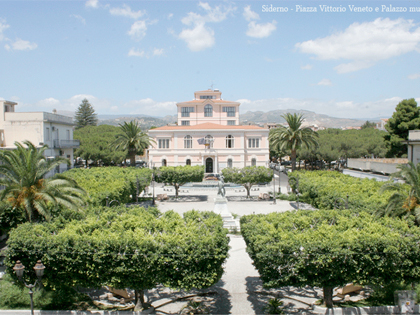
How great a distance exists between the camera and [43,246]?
37.3 ft

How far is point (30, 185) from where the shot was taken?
1491 centimetres

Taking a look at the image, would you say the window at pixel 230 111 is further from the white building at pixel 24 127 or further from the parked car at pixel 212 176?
the white building at pixel 24 127

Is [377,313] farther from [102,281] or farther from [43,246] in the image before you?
[43,246]

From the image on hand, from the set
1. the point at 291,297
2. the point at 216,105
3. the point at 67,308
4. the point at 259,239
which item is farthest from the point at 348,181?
the point at 216,105

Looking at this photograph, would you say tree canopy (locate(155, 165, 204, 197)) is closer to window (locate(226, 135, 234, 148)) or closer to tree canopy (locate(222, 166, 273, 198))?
tree canopy (locate(222, 166, 273, 198))

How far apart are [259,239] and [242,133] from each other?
1828 inches

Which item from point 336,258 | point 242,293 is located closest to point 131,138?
point 242,293

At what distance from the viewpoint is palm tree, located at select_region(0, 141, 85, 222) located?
1452 centimetres

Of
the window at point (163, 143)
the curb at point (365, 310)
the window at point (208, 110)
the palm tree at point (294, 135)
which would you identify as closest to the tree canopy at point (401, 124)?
the palm tree at point (294, 135)

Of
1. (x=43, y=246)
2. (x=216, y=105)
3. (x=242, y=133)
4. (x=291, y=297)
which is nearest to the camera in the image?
(x=43, y=246)

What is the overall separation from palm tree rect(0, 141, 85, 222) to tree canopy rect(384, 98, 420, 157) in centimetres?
4679

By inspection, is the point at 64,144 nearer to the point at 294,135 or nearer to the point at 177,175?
the point at 177,175

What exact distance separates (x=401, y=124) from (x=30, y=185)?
48.1 metres

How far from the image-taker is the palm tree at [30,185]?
14523mm
